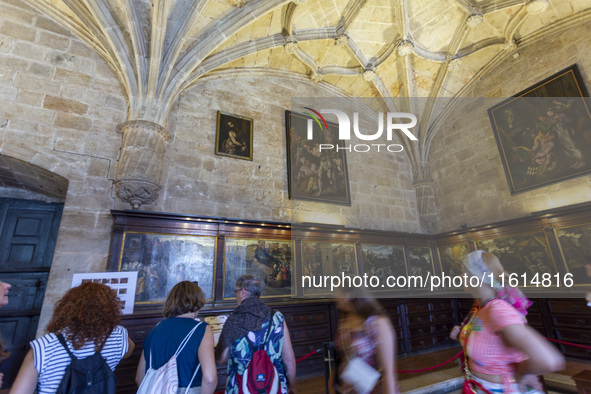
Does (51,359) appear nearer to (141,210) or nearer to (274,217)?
(141,210)

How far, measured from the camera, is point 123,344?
190 cm

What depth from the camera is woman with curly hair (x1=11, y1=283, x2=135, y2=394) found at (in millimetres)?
1595

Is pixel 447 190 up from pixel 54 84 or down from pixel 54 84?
down

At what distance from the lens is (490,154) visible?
7.84 m

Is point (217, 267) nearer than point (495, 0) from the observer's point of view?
Yes

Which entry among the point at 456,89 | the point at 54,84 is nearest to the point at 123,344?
the point at 54,84

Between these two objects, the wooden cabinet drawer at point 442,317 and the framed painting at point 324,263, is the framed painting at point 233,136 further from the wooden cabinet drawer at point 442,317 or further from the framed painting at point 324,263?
the wooden cabinet drawer at point 442,317

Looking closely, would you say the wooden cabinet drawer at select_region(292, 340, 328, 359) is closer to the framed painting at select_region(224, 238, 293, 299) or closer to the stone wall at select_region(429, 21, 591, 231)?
the framed painting at select_region(224, 238, 293, 299)

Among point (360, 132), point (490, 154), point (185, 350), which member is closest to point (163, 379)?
point (185, 350)

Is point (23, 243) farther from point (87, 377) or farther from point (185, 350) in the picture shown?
point (185, 350)

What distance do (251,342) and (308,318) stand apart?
3202 mm

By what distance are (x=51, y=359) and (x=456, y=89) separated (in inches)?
411

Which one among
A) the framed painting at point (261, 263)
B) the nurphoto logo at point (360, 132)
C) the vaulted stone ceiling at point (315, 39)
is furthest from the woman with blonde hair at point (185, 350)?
the nurphoto logo at point (360, 132)

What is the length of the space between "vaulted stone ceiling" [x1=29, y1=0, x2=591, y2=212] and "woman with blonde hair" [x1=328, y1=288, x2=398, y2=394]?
5.08 metres
